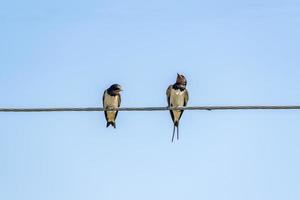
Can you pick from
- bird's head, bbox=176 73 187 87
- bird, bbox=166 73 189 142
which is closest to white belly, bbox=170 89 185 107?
bird, bbox=166 73 189 142

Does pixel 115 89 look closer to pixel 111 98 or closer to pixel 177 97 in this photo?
pixel 111 98

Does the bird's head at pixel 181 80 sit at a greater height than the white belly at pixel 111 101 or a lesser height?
greater

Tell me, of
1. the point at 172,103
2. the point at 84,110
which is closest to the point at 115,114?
the point at 172,103

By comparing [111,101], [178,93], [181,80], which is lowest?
[111,101]

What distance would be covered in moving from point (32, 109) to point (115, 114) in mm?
6244

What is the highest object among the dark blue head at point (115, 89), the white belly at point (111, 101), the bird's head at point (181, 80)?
the bird's head at point (181, 80)

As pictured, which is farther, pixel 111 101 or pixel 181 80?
pixel 111 101

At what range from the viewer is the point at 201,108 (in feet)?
29.4

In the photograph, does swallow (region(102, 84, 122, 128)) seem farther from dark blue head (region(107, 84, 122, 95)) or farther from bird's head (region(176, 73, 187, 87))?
bird's head (region(176, 73, 187, 87))

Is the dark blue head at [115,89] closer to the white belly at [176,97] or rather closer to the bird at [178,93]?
the bird at [178,93]

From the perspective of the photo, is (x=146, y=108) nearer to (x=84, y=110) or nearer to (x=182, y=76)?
(x=84, y=110)

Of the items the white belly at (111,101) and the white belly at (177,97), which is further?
the white belly at (111,101)

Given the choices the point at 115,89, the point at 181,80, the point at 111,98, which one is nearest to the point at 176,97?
the point at 181,80

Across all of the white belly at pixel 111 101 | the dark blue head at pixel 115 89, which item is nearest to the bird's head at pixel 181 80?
the dark blue head at pixel 115 89
